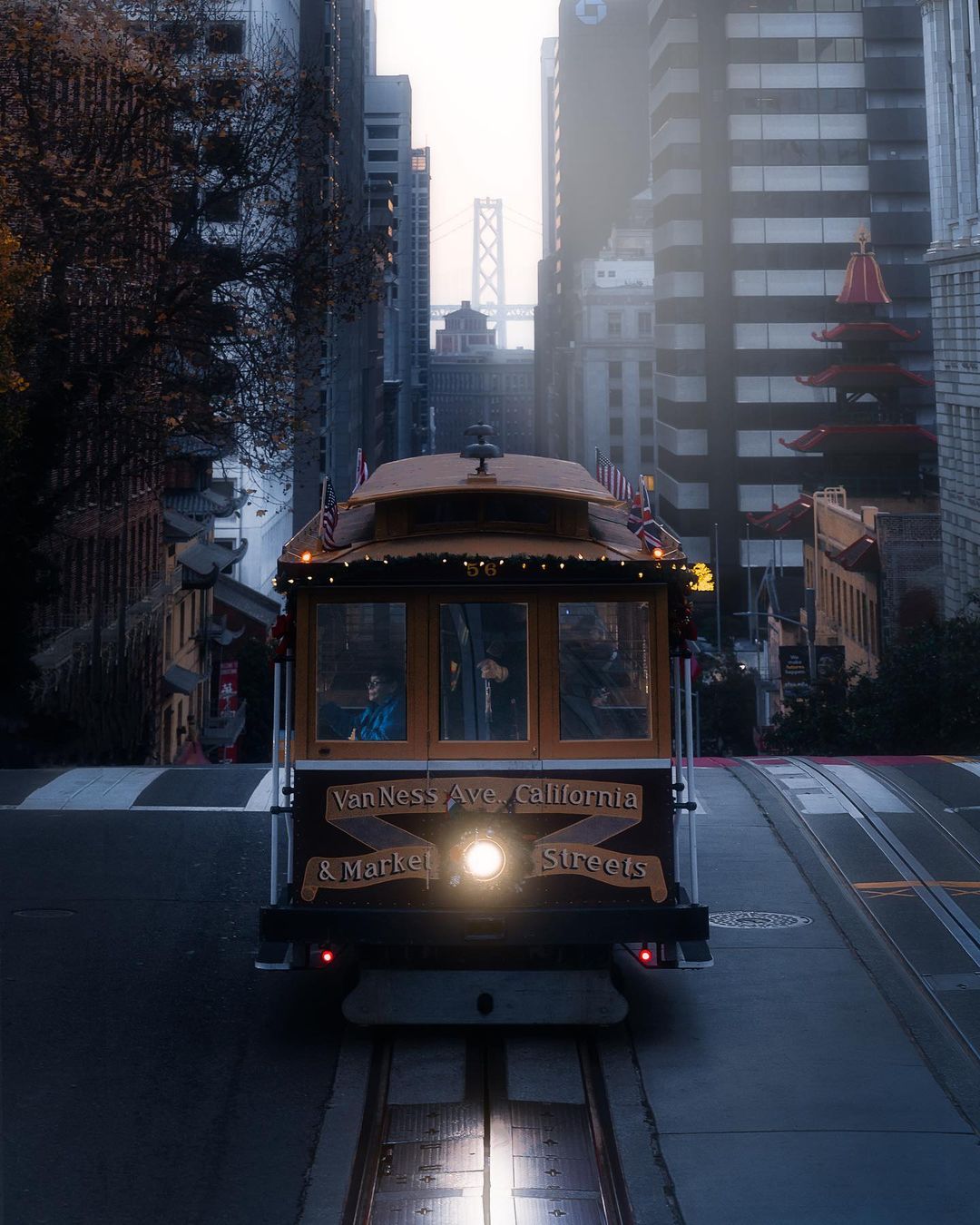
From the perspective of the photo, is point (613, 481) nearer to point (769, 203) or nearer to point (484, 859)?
point (484, 859)

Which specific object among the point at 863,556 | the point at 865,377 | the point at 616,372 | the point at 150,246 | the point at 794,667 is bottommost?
the point at 794,667

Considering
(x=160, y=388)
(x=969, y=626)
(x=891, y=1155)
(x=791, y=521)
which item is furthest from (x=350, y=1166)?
(x=791, y=521)

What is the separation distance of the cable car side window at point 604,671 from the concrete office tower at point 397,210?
446 feet

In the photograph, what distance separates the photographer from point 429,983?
9.38m

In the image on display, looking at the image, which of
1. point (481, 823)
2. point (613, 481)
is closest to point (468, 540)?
point (481, 823)

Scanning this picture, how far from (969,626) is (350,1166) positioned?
87.0 feet

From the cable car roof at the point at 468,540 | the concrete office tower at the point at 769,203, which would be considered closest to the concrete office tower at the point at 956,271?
the concrete office tower at the point at 769,203

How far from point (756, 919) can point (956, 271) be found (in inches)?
1719

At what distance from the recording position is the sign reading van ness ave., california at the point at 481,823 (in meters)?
8.97

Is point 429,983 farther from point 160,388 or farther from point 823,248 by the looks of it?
point 823,248

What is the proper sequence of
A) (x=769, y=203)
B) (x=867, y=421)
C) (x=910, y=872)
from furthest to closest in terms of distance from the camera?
(x=769, y=203) → (x=867, y=421) → (x=910, y=872)

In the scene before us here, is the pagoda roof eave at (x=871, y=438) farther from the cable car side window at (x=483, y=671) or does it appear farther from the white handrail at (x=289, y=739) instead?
the cable car side window at (x=483, y=671)

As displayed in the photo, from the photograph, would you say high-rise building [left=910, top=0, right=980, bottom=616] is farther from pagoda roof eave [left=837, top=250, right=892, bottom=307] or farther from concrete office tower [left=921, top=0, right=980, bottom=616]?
pagoda roof eave [left=837, top=250, right=892, bottom=307]

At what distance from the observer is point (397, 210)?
163 meters
